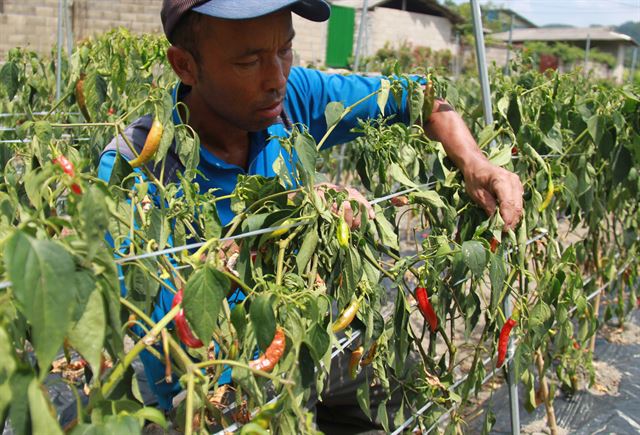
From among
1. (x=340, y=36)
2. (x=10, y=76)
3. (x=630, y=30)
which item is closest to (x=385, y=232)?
(x=10, y=76)

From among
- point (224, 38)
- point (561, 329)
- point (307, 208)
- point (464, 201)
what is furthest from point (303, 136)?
point (561, 329)

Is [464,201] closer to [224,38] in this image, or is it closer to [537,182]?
[537,182]

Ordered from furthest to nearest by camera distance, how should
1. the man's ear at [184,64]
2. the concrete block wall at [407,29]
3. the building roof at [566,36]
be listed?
the building roof at [566,36] < the concrete block wall at [407,29] < the man's ear at [184,64]

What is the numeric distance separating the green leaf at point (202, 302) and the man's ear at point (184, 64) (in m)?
0.75

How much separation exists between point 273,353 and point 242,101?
0.64 metres

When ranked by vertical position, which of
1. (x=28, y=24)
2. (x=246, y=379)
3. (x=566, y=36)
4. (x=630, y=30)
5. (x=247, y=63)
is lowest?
(x=246, y=379)

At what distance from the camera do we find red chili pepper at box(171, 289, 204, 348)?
0.90 m

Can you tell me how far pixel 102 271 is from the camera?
2.39 feet

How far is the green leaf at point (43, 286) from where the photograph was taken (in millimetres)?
620

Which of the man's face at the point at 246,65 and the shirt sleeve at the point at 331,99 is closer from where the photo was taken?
the man's face at the point at 246,65

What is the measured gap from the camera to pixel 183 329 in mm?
904

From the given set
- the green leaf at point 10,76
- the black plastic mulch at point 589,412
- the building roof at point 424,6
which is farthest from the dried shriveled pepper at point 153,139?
the building roof at point 424,6

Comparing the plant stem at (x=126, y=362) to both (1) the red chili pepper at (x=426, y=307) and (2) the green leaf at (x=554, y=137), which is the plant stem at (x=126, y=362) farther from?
(2) the green leaf at (x=554, y=137)

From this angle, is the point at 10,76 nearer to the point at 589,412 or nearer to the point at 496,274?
the point at 496,274
